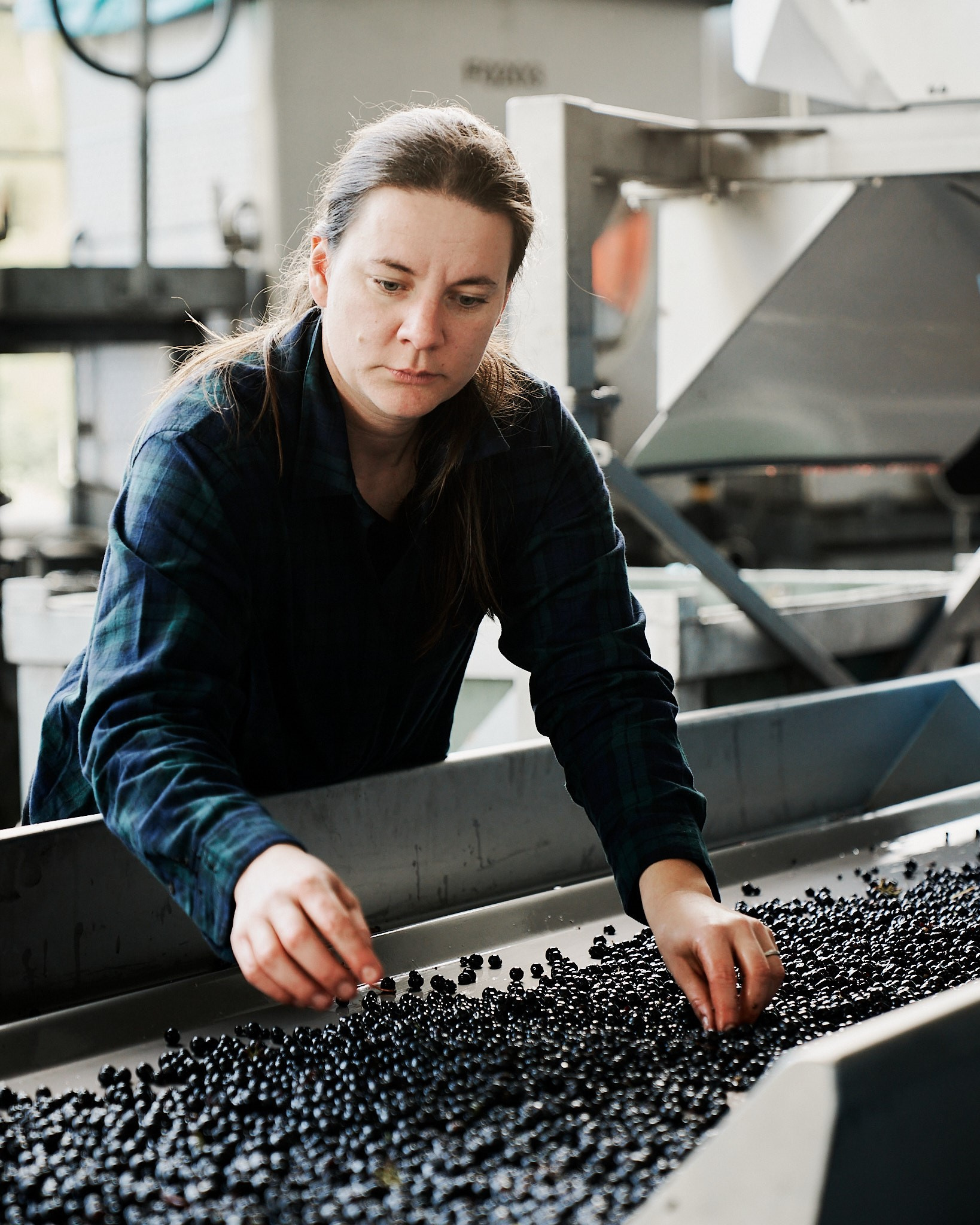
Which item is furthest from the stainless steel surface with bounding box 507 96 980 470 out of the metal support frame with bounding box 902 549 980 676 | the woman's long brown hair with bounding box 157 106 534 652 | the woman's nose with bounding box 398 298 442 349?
the woman's nose with bounding box 398 298 442 349

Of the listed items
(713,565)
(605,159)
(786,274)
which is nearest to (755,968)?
(713,565)

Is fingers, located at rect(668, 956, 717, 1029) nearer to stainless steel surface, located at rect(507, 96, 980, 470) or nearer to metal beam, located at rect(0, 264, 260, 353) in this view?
stainless steel surface, located at rect(507, 96, 980, 470)

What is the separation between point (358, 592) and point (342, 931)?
0.49 m

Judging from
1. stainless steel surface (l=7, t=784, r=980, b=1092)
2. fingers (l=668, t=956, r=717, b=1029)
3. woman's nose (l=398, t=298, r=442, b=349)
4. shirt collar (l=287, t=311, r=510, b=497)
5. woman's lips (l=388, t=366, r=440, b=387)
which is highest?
woman's nose (l=398, t=298, r=442, b=349)

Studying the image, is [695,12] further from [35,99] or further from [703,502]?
[35,99]

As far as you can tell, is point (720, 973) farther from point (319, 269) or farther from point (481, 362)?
point (319, 269)

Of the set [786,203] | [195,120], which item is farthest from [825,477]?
[786,203]

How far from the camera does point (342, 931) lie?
0.98m

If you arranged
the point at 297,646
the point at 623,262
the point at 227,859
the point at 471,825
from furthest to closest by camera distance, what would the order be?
the point at 623,262 → the point at 471,825 → the point at 297,646 → the point at 227,859

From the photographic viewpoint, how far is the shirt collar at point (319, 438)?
4.27ft

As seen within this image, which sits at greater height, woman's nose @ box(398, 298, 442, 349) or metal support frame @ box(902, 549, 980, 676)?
woman's nose @ box(398, 298, 442, 349)

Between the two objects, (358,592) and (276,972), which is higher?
(358,592)

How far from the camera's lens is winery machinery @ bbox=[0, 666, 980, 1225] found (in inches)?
33.2

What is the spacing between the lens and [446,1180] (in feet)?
3.26
